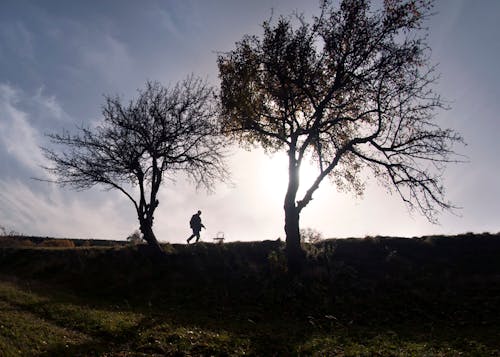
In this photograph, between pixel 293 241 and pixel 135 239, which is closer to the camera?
pixel 293 241

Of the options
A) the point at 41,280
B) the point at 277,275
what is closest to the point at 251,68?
the point at 277,275

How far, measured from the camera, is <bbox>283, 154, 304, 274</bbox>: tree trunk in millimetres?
20469

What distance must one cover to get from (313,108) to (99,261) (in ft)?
55.1

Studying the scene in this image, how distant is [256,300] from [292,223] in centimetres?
483

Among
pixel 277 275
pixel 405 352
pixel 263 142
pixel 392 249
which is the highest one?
pixel 263 142

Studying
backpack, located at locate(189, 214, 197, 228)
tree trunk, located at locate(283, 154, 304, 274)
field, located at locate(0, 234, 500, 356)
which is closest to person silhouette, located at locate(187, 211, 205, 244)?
backpack, located at locate(189, 214, 197, 228)

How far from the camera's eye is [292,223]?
68.3ft

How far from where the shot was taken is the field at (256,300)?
11125 millimetres

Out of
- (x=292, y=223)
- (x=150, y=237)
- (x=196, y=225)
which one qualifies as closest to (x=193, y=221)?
(x=196, y=225)

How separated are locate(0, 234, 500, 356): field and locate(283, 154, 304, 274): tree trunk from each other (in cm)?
79

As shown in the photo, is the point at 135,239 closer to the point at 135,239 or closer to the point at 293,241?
the point at 135,239

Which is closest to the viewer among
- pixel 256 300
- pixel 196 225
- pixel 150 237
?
pixel 256 300

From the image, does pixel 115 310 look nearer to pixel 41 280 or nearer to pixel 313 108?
pixel 41 280

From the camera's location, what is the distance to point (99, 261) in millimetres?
24562
